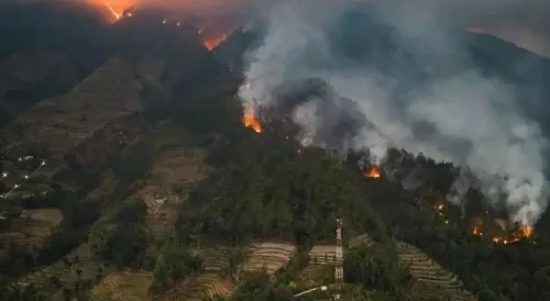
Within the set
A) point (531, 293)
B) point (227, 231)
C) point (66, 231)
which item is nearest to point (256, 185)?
point (227, 231)

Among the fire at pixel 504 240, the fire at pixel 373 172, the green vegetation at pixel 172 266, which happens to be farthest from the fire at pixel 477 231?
the green vegetation at pixel 172 266

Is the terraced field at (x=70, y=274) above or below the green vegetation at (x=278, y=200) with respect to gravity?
below

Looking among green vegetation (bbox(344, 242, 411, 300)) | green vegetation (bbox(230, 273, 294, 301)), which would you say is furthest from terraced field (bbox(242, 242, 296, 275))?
green vegetation (bbox(344, 242, 411, 300))

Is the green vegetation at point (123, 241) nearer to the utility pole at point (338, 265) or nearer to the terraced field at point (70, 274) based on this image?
the terraced field at point (70, 274)

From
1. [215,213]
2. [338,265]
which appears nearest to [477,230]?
[338,265]

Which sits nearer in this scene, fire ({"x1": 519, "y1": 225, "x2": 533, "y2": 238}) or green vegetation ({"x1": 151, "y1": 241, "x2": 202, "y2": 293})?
green vegetation ({"x1": 151, "y1": 241, "x2": 202, "y2": 293})

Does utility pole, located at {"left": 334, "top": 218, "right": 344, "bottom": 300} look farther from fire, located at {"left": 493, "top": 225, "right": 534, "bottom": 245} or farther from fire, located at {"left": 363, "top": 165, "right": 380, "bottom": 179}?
fire, located at {"left": 493, "top": 225, "right": 534, "bottom": 245}

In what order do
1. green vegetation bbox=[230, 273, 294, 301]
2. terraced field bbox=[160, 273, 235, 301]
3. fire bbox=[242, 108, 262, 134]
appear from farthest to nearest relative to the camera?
1. fire bbox=[242, 108, 262, 134]
2. terraced field bbox=[160, 273, 235, 301]
3. green vegetation bbox=[230, 273, 294, 301]
